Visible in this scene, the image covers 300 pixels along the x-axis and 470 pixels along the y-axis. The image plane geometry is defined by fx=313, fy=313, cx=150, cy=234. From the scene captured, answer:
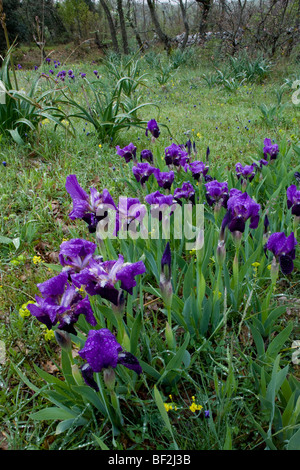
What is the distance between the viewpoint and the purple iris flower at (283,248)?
1239 mm

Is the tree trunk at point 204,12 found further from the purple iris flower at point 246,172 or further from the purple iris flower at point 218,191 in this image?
the purple iris flower at point 218,191

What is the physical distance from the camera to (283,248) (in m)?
1.26

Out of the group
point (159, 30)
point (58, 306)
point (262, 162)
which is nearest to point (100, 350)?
point (58, 306)

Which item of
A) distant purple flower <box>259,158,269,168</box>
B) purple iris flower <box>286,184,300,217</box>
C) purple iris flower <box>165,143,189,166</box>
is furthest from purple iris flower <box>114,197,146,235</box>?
distant purple flower <box>259,158,269,168</box>

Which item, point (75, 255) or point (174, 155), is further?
point (174, 155)

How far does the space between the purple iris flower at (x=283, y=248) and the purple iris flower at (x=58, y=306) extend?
0.77 metres

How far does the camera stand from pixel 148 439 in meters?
1.16

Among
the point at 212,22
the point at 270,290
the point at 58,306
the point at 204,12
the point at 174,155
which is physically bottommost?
the point at 270,290

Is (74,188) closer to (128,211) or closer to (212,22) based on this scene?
(128,211)

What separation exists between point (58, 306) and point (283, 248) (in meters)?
0.89

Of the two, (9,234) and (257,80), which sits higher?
(257,80)
